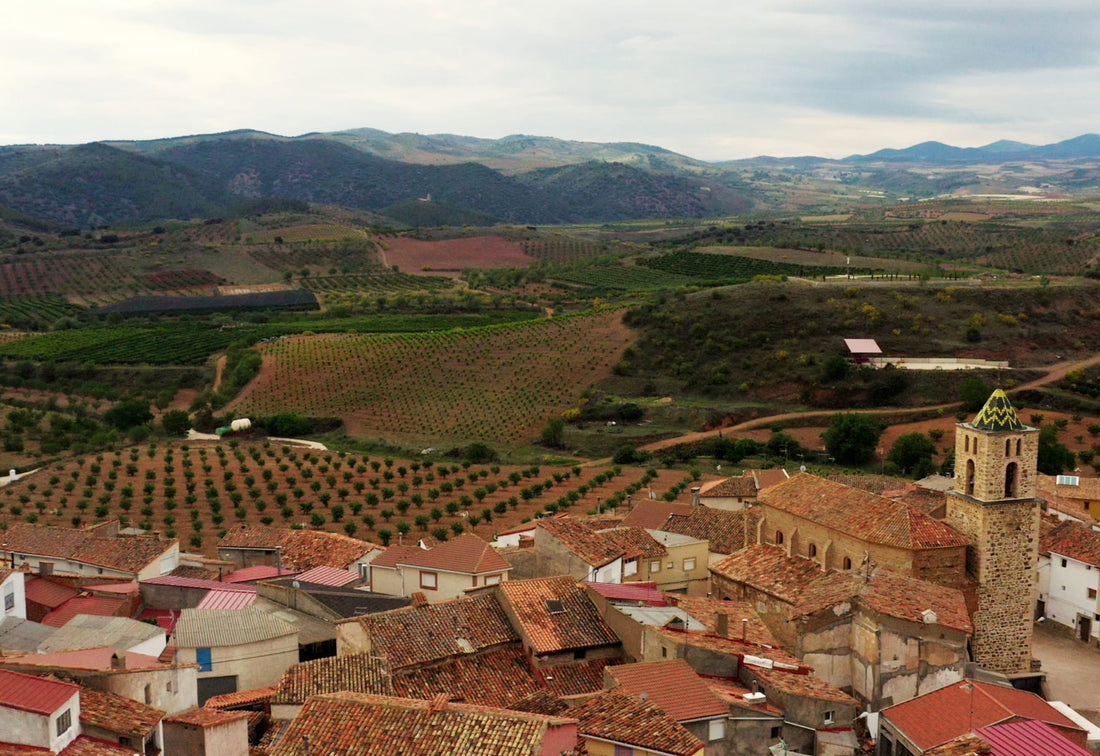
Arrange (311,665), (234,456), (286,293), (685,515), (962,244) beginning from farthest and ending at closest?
(962,244) < (286,293) < (234,456) < (685,515) < (311,665)

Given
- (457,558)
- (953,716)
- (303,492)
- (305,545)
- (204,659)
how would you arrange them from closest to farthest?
(953,716)
(204,659)
(457,558)
(305,545)
(303,492)

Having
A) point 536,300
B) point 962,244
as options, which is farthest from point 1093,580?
point 962,244

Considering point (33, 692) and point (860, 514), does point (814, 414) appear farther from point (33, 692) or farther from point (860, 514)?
point (33, 692)

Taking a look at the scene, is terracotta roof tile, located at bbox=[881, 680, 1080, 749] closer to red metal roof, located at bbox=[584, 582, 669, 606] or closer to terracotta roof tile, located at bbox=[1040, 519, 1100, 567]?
red metal roof, located at bbox=[584, 582, 669, 606]

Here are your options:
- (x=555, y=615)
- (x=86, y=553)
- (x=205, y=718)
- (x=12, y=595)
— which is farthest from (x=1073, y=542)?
(x=12, y=595)

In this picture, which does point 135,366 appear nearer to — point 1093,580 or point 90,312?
point 90,312

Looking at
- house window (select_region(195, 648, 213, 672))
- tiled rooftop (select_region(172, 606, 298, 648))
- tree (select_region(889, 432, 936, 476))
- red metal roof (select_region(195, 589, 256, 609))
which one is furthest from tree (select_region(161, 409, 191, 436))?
house window (select_region(195, 648, 213, 672))
